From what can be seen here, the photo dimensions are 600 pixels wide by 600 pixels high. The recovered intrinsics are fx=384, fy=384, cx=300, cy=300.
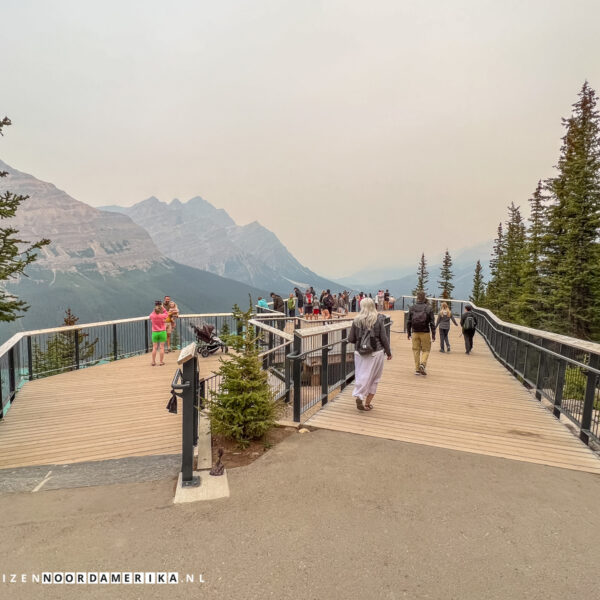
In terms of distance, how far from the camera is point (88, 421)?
260 inches

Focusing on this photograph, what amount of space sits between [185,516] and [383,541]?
69.6 inches

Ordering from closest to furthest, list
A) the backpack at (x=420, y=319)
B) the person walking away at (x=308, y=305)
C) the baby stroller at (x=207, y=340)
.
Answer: the backpack at (x=420, y=319)
the baby stroller at (x=207, y=340)
the person walking away at (x=308, y=305)

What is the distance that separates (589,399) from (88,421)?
7.78 metres

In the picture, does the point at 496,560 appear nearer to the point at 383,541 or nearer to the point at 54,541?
the point at 383,541

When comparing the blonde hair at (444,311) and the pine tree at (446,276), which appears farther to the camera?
the pine tree at (446,276)

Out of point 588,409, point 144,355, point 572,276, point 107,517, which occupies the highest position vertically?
point 572,276

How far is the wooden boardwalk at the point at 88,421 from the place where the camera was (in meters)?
5.34

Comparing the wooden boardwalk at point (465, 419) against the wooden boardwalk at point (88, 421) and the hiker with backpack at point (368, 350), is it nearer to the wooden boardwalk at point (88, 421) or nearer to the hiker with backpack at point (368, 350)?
the hiker with backpack at point (368, 350)

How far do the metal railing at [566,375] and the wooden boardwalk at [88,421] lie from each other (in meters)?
5.75

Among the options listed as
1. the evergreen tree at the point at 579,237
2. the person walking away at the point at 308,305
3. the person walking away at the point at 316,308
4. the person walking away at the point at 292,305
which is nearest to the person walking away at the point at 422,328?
the person walking away at the point at 292,305

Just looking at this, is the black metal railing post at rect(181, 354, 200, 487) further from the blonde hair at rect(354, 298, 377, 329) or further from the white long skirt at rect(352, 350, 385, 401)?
the blonde hair at rect(354, 298, 377, 329)

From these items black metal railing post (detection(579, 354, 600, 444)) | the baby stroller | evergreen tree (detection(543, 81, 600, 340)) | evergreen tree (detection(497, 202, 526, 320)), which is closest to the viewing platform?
black metal railing post (detection(579, 354, 600, 444))

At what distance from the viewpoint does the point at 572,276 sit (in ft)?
92.5

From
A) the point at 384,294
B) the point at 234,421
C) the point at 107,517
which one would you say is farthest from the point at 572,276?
the point at 107,517
